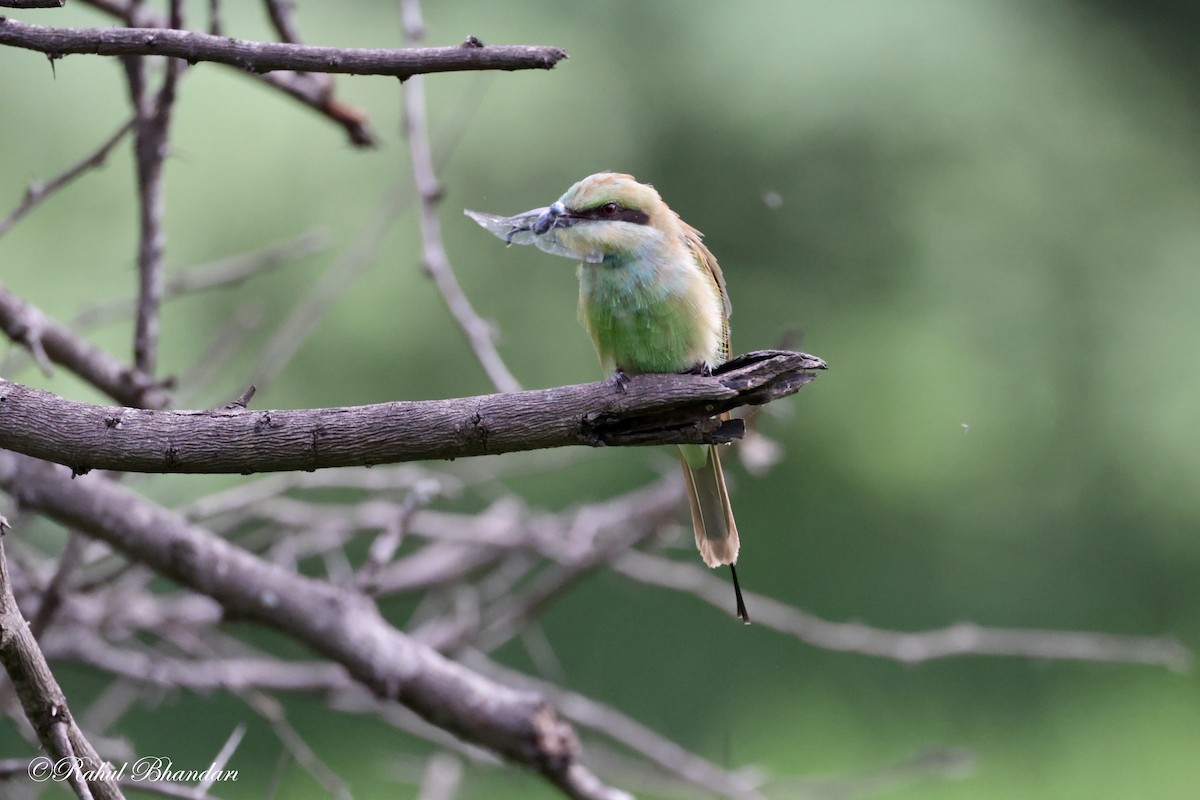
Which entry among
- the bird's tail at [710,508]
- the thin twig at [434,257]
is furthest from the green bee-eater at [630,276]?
the thin twig at [434,257]

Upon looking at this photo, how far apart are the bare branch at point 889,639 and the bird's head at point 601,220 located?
97 centimetres

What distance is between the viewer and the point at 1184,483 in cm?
459

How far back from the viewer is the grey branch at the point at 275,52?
121 cm

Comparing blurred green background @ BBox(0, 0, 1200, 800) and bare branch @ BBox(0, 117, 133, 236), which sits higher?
bare branch @ BBox(0, 117, 133, 236)

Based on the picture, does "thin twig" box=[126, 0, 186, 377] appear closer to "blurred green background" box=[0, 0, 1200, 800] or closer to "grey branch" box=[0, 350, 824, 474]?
"grey branch" box=[0, 350, 824, 474]

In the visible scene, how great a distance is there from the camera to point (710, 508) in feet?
6.60

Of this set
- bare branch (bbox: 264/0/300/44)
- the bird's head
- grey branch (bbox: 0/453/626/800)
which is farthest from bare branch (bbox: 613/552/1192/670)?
bare branch (bbox: 264/0/300/44)

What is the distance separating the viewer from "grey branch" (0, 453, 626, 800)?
2166 millimetres

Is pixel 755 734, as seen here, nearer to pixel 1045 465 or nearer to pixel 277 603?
pixel 1045 465

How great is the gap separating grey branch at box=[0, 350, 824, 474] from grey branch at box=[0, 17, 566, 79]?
34cm

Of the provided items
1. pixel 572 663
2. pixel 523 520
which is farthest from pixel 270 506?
pixel 572 663

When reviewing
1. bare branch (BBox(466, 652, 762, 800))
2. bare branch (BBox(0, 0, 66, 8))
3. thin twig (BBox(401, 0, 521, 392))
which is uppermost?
bare branch (BBox(0, 0, 66, 8))

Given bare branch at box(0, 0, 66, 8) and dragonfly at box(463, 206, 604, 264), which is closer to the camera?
bare branch at box(0, 0, 66, 8)

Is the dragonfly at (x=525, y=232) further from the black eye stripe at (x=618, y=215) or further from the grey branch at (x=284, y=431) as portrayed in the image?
the grey branch at (x=284, y=431)
